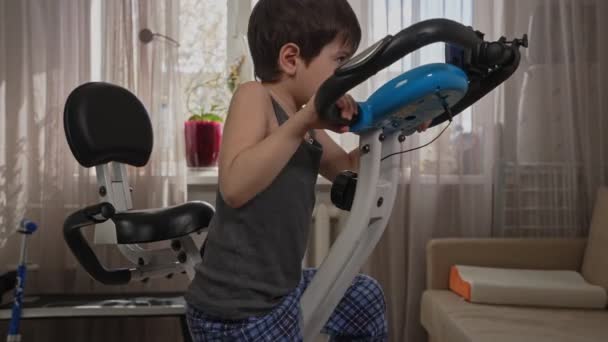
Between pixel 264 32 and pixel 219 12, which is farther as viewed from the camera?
pixel 219 12

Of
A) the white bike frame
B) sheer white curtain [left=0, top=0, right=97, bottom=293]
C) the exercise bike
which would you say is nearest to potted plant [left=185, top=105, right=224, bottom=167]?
sheer white curtain [left=0, top=0, right=97, bottom=293]

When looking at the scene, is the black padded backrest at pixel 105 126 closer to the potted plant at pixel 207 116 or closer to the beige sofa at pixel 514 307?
the potted plant at pixel 207 116

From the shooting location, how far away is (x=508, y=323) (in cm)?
183

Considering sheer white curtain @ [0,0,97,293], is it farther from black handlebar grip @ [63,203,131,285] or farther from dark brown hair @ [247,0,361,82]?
dark brown hair @ [247,0,361,82]

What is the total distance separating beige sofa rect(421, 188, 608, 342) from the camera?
176cm

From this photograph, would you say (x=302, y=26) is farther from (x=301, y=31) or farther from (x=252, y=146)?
(x=252, y=146)

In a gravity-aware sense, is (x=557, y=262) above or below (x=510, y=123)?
below

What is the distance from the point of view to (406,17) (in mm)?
2521

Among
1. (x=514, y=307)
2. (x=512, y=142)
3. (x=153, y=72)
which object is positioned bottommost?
(x=514, y=307)

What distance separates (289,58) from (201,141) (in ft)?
4.93

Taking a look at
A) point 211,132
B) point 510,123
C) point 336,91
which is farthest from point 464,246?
point 336,91

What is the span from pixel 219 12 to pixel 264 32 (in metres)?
1.62

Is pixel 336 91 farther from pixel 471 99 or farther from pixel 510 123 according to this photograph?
pixel 510 123

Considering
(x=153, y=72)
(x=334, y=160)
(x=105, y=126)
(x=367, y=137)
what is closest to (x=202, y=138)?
(x=153, y=72)
